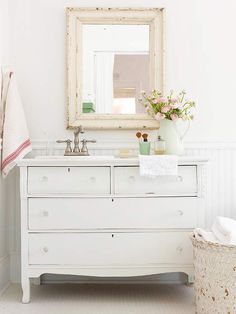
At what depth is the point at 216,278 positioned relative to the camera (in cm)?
221

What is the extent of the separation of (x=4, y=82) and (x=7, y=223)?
3.24ft

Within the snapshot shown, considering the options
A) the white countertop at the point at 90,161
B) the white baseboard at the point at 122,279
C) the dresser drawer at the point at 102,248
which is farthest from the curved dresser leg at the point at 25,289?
the white countertop at the point at 90,161

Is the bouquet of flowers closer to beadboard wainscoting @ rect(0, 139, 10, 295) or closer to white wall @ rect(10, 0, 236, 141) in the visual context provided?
white wall @ rect(10, 0, 236, 141)

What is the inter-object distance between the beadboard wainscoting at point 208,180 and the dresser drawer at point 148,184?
57cm

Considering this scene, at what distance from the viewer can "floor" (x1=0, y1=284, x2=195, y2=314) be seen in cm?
250

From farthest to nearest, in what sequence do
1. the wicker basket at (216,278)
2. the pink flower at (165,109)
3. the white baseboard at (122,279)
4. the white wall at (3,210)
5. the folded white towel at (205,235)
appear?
the white baseboard at (122,279), the white wall at (3,210), the pink flower at (165,109), the folded white towel at (205,235), the wicker basket at (216,278)

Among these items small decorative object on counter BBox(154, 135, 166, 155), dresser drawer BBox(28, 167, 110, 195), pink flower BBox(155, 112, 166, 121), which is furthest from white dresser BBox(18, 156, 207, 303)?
pink flower BBox(155, 112, 166, 121)

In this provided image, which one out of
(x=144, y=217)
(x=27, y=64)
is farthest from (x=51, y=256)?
(x=27, y=64)

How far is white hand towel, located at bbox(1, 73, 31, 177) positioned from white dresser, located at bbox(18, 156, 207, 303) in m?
0.37

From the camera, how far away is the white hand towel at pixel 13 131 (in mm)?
2893

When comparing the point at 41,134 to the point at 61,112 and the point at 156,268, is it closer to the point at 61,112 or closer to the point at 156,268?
the point at 61,112

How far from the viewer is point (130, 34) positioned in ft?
10.2

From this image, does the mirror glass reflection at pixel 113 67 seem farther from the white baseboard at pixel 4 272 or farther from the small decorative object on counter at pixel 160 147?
the white baseboard at pixel 4 272

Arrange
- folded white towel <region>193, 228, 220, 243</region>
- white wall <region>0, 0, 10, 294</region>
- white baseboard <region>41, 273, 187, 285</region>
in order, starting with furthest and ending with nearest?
white baseboard <region>41, 273, 187, 285</region>
white wall <region>0, 0, 10, 294</region>
folded white towel <region>193, 228, 220, 243</region>
